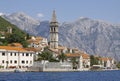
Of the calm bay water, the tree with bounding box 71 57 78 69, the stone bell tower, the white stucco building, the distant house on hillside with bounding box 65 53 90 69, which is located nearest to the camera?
the calm bay water

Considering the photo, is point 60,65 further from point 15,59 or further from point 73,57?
point 73,57

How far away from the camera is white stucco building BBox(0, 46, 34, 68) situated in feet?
425

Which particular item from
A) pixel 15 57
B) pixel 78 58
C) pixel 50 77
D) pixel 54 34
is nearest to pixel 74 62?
pixel 78 58

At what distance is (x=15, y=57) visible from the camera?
133m

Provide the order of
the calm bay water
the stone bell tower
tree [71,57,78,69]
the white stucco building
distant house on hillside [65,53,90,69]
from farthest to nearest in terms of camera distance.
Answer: distant house on hillside [65,53,90,69]
the stone bell tower
tree [71,57,78,69]
the white stucco building
the calm bay water

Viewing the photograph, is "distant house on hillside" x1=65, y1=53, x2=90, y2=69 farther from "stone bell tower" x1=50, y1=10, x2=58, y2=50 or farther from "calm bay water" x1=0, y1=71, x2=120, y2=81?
"calm bay water" x1=0, y1=71, x2=120, y2=81

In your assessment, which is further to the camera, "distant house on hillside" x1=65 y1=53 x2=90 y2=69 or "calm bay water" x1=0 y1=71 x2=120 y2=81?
"distant house on hillside" x1=65 y1=53 x2=90 y2=69

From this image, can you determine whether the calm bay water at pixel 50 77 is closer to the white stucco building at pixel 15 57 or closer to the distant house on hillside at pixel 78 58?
the white stucco building at pixel 15 57

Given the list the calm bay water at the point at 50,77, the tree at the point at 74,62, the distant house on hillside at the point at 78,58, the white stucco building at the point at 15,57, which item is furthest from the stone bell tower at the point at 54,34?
the calm bay water at the point at 50,77

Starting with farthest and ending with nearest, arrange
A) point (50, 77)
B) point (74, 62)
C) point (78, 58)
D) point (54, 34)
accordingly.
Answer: point (78, 58), point (54, 34), point (74, 62), point (50, 77)

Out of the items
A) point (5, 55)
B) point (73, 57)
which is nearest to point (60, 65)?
point (5, 55)

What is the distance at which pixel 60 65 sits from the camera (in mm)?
140375

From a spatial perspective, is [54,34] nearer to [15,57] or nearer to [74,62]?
[74,62]

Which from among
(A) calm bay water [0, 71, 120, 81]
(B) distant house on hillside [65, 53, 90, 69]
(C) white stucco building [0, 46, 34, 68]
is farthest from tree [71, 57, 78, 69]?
(A) calm bay water [0, 71, 120, 81]
